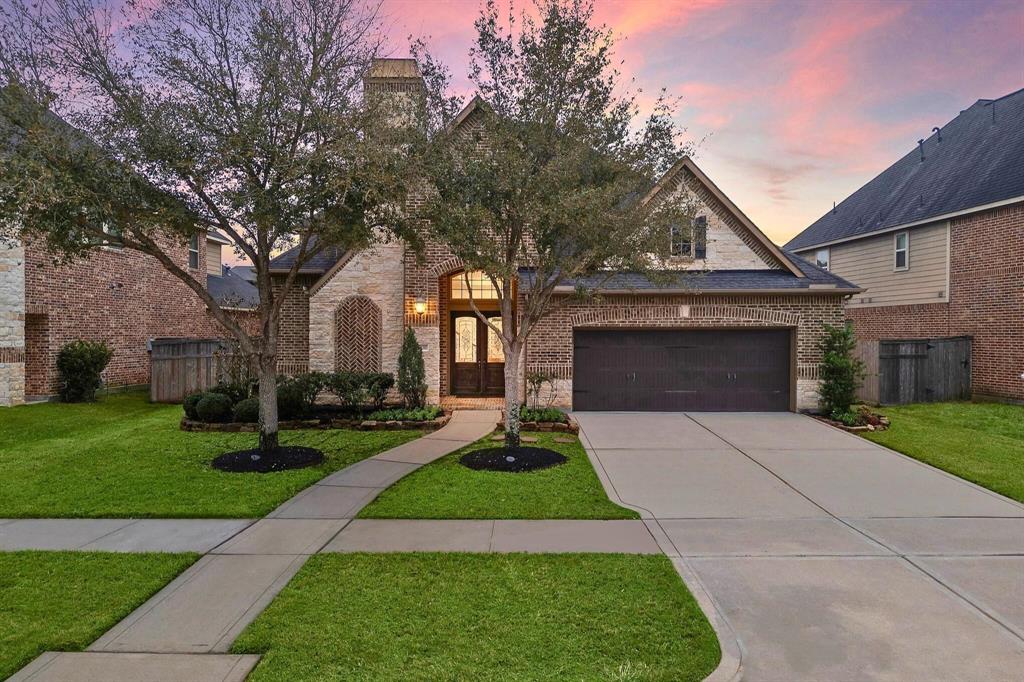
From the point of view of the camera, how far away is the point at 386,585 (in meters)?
4.37

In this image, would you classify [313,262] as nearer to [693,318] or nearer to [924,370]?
[693,318]

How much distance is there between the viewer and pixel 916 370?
50.1 ft

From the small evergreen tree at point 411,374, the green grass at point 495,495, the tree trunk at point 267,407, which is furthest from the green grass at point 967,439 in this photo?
the tree trunk at point 267,407

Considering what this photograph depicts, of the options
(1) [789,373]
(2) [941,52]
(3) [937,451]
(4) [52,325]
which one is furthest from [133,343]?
(2) [941,52]

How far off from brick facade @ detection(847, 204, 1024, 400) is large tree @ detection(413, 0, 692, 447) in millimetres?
12981

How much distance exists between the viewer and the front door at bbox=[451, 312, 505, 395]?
1563 cm

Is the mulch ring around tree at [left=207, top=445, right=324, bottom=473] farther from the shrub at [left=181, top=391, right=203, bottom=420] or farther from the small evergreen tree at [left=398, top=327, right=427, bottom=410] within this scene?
the small evergreen tree at [left=398, top=327, right=427, bottom=410]

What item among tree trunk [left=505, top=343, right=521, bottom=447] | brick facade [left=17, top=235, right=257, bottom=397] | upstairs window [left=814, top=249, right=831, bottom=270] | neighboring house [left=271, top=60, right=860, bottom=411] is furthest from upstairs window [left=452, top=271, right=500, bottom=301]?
upstairs window [left=814, top=249, right=831, bottom=270]

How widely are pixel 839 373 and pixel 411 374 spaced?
33.2ft

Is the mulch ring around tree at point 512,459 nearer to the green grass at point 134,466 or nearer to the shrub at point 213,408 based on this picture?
the green grass at point 134,466

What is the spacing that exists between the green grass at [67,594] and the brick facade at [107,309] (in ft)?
31.8

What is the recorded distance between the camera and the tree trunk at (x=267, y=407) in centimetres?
866

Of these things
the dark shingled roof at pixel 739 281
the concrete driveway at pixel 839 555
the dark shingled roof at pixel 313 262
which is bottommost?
the concrete driveway at pixel 839 555

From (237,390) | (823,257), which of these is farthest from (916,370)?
(237,390)
